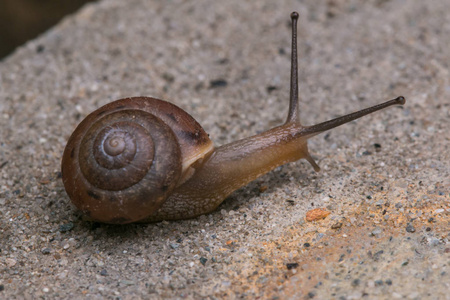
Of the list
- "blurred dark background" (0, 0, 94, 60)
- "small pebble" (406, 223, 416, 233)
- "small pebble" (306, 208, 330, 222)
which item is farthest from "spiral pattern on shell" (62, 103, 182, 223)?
"blurred dark background" (0, 0, 94, 60)

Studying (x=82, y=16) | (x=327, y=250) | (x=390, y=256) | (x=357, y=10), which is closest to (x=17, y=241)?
(x=327, y=250)

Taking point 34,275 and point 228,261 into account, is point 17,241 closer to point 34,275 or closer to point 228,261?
point 34,275

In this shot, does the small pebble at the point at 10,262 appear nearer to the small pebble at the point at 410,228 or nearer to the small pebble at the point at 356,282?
the small pebble at the point at 356,282

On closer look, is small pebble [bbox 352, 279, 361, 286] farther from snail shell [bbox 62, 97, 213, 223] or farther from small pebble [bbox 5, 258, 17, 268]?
small pebble [bbox 5, 258, 17, 268]

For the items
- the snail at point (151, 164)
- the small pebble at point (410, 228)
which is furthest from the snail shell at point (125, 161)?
the small pebble at point (410, 228)

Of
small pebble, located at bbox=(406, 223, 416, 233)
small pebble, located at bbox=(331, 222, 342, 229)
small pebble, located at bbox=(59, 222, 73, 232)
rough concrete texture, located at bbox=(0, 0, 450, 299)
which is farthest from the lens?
small pebble, located at bbox=(59, 222, 73, 232)

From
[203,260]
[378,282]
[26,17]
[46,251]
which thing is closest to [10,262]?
[46,251]
